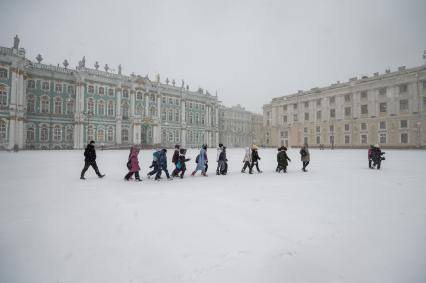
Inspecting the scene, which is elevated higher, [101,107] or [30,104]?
[101,107]

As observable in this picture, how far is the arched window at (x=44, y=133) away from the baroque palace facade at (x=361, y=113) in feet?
165

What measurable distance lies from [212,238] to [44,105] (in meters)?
46.4

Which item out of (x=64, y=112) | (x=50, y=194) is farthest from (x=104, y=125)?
(x=50, y=194)

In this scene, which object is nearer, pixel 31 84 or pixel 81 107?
pixel 31 84

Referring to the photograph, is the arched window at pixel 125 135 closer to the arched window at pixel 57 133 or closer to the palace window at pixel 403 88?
Result: the arched window at pixel 57 133

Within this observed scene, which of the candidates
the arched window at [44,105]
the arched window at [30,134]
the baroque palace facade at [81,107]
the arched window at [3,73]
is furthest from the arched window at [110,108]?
the arched window at [3,73]

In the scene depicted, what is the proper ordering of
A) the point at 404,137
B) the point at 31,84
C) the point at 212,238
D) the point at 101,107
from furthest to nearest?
the point at 101,107, the point at 404,137, the point at 31,84, the point at 212,238

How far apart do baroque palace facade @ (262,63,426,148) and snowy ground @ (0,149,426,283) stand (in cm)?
4305

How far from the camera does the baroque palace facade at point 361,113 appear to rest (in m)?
38.3

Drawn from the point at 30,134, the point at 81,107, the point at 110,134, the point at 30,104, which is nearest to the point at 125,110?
the point at 110,134

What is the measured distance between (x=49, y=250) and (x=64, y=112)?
4511 cm

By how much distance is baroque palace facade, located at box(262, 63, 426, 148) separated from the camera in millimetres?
38312

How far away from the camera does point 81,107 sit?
41.4 metres

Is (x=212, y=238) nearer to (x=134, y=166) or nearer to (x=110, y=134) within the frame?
(x=134, y=166)
